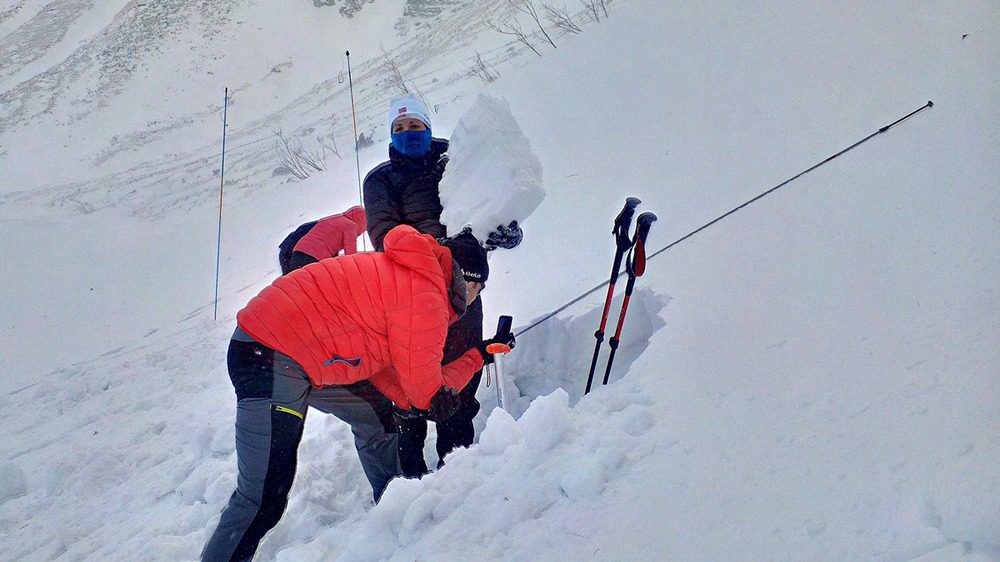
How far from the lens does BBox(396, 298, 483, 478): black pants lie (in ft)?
9.49

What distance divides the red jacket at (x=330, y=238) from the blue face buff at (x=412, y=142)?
0.68 m

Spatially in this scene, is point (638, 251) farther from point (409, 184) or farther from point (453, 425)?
point (409, 184)

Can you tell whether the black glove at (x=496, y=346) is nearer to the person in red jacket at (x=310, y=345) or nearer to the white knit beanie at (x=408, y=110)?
the person in red jacket at (x=310, y=345)

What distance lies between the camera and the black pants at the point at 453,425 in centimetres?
289

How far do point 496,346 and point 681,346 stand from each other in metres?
0.90

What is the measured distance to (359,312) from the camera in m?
2.31

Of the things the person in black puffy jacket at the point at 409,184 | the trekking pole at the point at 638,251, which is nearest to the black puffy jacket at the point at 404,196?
the person in black puffy jacket at the point at 409,184

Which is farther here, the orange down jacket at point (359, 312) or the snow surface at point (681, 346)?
the orange down jacket at point (359, 312)

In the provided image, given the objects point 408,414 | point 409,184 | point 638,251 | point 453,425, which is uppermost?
point 409,184

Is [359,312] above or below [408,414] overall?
above

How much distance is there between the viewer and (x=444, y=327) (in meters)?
2.38

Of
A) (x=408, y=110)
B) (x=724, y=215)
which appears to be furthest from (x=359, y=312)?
(x=724, y=215)

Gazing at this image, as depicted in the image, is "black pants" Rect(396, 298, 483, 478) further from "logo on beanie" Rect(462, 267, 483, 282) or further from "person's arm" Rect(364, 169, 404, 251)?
"person's arm" Rect(364, 169, 404, 251)

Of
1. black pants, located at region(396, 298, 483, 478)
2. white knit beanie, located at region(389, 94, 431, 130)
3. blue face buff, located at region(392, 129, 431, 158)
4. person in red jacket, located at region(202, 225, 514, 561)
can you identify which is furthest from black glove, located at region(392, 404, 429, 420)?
white knit beanie, located at region(389, 94, 431, 130)
